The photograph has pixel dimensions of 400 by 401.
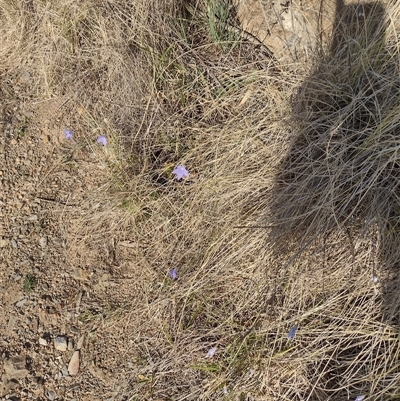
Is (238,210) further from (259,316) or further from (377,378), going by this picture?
(377,378)

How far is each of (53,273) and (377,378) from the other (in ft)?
4.46

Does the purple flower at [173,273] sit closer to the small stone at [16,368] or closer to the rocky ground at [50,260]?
the rocky ground at [50,260]

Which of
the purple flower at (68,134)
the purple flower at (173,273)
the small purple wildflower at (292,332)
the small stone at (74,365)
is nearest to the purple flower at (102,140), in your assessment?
the purple flower at (68,134)

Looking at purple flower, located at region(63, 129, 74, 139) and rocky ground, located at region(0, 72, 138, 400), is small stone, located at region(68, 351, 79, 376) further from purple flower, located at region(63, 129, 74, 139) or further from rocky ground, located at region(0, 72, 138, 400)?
→ purple flower, located at region(63, 129, 74, 139)

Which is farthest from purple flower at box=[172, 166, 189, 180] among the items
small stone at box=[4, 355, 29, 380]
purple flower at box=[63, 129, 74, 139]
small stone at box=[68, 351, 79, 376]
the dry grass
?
small stone at box=[4, 355, 29, 380]

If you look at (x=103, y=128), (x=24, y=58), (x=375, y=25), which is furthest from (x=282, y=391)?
(x=24, y=58)

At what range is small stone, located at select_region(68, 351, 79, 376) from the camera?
6.48ft

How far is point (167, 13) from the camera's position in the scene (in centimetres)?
226

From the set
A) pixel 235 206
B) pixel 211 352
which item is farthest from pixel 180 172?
pixel 211 352

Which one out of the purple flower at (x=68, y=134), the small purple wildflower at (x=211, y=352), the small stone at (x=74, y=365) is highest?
the purple flower at (x=68, y=134)

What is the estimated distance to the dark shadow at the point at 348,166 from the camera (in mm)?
1812

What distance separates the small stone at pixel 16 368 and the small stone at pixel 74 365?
17 centimetres

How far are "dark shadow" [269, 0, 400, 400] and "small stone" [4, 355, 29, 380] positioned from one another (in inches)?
43.6

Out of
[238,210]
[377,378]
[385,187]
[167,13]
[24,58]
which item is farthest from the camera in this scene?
[24,58]
